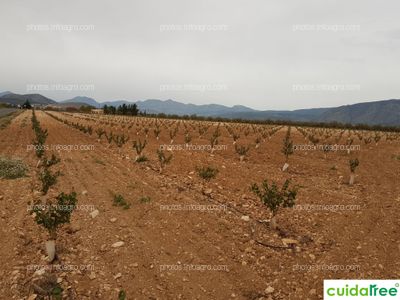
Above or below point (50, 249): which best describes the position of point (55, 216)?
above

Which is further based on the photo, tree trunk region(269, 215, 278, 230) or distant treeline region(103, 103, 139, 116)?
distant treeline region(103, 103, 139, 116)

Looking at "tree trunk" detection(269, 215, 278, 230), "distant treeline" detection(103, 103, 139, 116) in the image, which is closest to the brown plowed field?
"tree trunk" detection(269, 215, 278, 230)

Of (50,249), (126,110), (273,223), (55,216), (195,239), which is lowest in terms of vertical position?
(195,239)

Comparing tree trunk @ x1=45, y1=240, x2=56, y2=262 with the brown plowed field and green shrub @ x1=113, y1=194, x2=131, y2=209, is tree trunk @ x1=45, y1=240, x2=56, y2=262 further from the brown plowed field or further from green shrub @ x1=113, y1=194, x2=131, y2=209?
green shrub @ x1=113, y1=194, x2=131, y2=209

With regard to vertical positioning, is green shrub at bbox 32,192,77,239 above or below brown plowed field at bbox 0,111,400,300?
above

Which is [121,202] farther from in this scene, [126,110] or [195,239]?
[126,110]

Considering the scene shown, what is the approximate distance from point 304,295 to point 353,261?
179 centimetres

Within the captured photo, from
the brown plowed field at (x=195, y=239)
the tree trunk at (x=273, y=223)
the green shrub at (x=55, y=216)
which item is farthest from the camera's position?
the tree trunk at (x=273, y=223)

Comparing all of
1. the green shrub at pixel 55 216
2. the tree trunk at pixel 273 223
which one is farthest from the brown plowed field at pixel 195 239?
the green shrub at pixel 55 216

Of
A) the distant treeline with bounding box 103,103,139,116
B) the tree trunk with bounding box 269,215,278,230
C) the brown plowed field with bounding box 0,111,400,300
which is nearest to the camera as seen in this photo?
the brown plowed field with bounding box 0,111,400,300

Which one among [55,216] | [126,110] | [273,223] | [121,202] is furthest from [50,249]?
[126,110]

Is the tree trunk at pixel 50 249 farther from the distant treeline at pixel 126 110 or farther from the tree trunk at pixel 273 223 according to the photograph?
the distant treeline at pixel 126 110

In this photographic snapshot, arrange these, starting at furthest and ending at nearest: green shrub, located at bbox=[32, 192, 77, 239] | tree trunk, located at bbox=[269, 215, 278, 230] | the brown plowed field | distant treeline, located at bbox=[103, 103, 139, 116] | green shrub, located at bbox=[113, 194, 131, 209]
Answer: distant treeline, located at bbox=[103, 103, 139, 116] < green shrub, located at bbox=[113, 194, 131, 209] < tree trunk, located at bbox=[269, 215, 278, 230] < green shrub, located at bbox=[32, 192, 77, 239] < the brown plowed field

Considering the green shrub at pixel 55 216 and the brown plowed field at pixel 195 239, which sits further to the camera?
the green shrub at pixel 55 216
